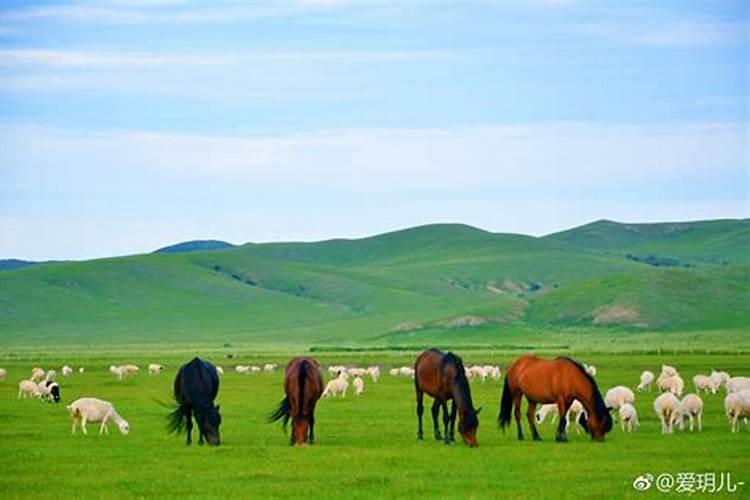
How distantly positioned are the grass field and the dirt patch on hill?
10555cm

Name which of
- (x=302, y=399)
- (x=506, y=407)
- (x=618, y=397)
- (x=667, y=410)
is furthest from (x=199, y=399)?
(x=618, y=397)

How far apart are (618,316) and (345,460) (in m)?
122

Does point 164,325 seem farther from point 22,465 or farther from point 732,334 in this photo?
point 22,465

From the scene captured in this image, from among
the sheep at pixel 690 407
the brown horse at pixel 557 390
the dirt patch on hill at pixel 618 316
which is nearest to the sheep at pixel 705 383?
the sheep at pixel 690 407

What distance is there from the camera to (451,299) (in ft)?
650

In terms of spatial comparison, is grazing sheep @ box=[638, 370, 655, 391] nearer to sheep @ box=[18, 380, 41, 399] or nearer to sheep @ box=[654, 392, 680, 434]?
sheep @ box=[654, 392, 680, 434]

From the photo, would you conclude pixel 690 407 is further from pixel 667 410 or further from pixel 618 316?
pixel 618 316

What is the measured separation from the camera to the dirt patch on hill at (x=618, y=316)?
142250 mm

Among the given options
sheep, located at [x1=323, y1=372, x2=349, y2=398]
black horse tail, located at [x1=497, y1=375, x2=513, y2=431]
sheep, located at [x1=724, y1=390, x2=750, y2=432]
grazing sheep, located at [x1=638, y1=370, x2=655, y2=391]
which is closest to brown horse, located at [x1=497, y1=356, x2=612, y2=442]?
black horse tail, located at [x1=497, y1=375, x2=513, y2=431]

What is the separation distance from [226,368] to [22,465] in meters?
54.0

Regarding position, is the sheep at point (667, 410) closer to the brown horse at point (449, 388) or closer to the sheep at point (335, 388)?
the brown horse at point (449, 388)

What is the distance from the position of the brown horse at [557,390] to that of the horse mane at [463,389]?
1.70 meters

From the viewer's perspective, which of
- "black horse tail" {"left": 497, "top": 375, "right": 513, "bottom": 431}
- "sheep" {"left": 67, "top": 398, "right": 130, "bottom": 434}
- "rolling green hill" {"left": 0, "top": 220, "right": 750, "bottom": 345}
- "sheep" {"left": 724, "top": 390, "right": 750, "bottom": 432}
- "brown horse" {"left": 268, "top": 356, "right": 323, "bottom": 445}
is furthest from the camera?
"rolling green hill" {"left": 0, "top": 220, "right": 750, "bottom": 345}

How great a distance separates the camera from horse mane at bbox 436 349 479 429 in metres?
27.2
